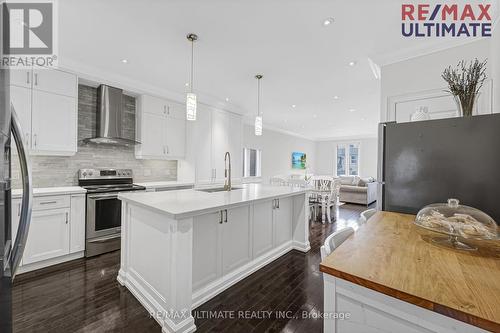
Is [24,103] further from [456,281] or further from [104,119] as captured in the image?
[456,281]

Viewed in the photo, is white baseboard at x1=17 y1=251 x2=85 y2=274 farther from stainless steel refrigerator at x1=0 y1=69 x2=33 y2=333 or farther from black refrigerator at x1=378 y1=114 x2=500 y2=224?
black refrigerator at x1=378 y1=114 x2=500 y2=224

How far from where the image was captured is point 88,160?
11.1 ft

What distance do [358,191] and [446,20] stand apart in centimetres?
522

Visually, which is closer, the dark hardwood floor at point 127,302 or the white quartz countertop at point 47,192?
the dark hardwood floor at point 127,302

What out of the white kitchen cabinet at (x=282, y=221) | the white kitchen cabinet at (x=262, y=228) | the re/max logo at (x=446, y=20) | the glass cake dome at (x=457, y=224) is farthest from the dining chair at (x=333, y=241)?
the re/max logo at (x=446, y=20)

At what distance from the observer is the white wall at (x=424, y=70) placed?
2.37 m

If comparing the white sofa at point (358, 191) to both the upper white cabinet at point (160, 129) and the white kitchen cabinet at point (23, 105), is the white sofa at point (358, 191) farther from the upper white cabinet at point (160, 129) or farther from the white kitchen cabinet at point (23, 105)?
the white kitchen cabinet at point (23, 105)

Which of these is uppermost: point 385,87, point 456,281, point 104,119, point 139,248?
point 385,87

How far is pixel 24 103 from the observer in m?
2.57

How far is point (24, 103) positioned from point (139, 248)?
234cm

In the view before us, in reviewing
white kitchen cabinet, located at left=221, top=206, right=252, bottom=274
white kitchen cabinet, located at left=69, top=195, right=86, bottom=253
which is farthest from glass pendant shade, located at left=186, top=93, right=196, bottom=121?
white kitchen cabinet, located at left=69, top=195, right=86, bottom=253

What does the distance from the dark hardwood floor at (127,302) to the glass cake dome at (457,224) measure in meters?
1.16

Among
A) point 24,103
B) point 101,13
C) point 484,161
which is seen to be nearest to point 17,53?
point 24,103

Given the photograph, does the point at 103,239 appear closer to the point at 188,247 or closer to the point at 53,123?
the point at 53,123
